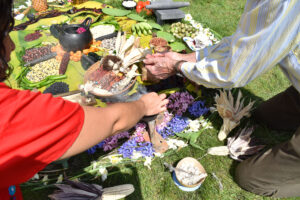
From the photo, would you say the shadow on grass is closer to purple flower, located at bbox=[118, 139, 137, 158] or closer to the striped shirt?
purple flower, located at bbox=[118, 139, 137, 158]

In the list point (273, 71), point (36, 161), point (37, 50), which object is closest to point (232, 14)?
point (273, 71)

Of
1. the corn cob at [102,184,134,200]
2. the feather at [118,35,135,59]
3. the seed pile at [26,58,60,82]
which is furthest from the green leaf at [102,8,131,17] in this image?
the corn cob at [102,184,134,200]

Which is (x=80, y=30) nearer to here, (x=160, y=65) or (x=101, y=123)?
(x=160, y=65)

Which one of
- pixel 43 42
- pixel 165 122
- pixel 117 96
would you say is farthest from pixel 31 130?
pixel 43 42

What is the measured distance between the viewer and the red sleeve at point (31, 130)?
87cm

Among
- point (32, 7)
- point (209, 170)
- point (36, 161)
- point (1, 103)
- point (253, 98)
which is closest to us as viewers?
point (1, 103)

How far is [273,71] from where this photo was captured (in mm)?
3703

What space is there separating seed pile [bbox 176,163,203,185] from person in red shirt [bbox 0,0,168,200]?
1.23 m

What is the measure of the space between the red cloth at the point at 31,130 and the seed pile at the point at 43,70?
2217mm

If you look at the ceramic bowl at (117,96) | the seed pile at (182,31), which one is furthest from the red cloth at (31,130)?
the seed pile at (182,31)

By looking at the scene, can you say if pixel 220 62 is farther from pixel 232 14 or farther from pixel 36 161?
pixel 232 14

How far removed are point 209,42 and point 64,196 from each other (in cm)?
338

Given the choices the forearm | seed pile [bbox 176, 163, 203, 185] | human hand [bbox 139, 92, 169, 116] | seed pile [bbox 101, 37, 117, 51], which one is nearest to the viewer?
the forearm

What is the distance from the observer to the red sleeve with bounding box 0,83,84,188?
87 cm
